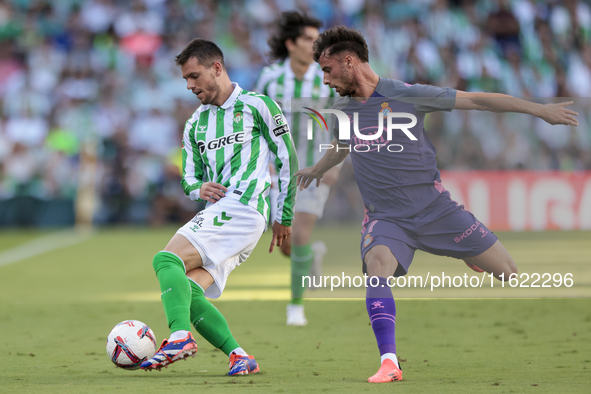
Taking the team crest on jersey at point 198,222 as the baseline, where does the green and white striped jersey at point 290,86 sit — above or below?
above

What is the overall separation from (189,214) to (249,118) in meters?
11.8

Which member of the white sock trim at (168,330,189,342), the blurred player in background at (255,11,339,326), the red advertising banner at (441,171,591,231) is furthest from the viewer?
the blurred player in background at (255,11,339,326)

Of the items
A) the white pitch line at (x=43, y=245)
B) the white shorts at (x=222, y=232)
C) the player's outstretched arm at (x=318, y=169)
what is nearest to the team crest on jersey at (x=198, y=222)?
the white shorts at (x=222, y=232)

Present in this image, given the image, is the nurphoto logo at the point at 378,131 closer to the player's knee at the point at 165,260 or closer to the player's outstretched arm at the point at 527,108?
the player's outstretched arm at the point at 527,108

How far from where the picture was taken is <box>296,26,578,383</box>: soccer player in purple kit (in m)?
4.23

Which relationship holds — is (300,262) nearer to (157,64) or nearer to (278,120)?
(278,120)

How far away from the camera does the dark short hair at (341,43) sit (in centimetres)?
425

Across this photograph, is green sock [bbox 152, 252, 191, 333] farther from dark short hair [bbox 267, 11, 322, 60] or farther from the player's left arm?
dark short hair [bbox 267, 11, 322, 60]

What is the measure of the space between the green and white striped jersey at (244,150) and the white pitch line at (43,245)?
791 centimetres

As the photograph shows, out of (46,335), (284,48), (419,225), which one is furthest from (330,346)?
(284,48)

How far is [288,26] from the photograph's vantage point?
6637mm

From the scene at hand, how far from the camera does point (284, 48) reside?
6.83 m

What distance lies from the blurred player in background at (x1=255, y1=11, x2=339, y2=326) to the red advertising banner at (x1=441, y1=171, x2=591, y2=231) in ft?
A: 3.96

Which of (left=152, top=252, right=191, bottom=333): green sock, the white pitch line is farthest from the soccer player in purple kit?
the white pitch line
